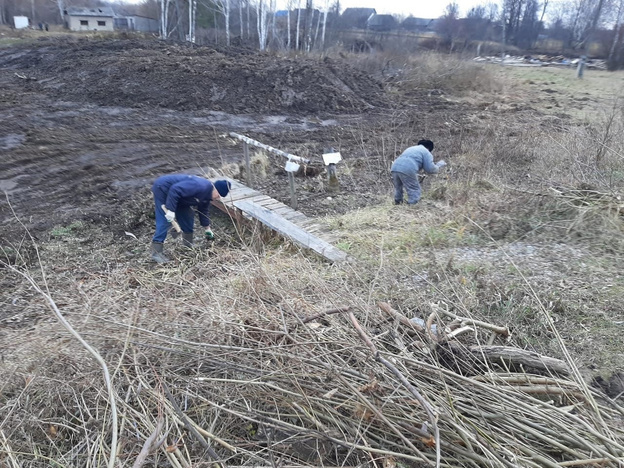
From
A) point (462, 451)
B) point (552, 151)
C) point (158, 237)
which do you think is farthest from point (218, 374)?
point (552, 151)

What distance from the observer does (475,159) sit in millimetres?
9812

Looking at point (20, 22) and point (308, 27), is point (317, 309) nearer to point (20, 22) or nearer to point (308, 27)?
point (308, 27)

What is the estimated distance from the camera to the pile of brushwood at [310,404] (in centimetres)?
225

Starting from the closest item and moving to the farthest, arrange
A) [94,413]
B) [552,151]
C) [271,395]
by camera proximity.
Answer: [271,395]
[94,413]
[552,151]

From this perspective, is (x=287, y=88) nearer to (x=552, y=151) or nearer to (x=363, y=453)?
(x=552, y=151)

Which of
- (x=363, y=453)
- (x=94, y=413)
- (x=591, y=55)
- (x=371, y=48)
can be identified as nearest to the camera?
(x=363, y=453)

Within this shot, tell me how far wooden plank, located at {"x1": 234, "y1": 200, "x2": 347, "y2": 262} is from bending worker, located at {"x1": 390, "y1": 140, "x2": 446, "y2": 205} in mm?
2182

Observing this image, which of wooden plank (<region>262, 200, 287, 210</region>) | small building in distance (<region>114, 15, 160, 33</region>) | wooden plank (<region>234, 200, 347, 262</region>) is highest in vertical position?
small building in distance (<region>114, 15, 160, 33</region>)

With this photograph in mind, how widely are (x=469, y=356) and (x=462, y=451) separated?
33.8 inches

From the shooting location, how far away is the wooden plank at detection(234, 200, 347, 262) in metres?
5.48

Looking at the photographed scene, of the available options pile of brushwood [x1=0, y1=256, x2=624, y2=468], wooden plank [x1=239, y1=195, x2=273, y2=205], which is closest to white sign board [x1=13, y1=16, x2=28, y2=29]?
wooden plank [x1=239, y1=195, x2=273, y2=205]

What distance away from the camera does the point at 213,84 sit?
55.5 feet

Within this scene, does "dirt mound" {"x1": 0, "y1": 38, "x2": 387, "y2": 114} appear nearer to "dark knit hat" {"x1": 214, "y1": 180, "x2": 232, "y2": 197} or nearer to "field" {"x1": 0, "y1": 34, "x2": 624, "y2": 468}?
Answer: "field" {"x1": 0, "y1": 34, "x2": 624, "y2": 468}

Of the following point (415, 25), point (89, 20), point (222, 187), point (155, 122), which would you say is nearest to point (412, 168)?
point (222, 187)
